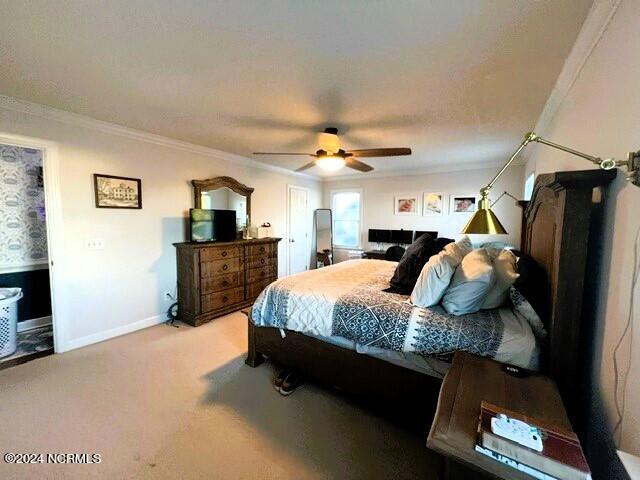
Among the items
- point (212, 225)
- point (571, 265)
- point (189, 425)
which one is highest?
point (212, 225)

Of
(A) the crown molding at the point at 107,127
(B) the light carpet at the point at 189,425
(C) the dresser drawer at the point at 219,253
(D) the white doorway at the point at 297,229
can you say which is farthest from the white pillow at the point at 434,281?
(D) the white doorway at the point at 297,229

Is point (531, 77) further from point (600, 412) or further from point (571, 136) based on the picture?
point (600, 412)

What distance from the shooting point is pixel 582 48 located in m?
1.51

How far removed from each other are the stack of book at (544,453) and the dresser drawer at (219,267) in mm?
3318

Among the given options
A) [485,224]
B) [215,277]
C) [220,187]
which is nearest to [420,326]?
[485,224]

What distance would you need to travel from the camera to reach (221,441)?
1.70m

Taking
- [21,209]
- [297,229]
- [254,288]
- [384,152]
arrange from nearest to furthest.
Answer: [384,152], [21,209], [254,288], [297,229]

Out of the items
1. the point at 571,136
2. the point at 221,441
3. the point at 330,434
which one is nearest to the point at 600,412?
the point at 330,434

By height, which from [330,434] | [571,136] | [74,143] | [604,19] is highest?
[604,19]

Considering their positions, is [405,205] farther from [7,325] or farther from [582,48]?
[7,325]

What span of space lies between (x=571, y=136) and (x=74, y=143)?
4282 millimetres

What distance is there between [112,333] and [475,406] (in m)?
3.66

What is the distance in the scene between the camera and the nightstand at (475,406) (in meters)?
0.80

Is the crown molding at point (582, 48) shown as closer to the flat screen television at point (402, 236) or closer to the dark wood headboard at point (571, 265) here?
the dark wood headboard at point (571, 265)
